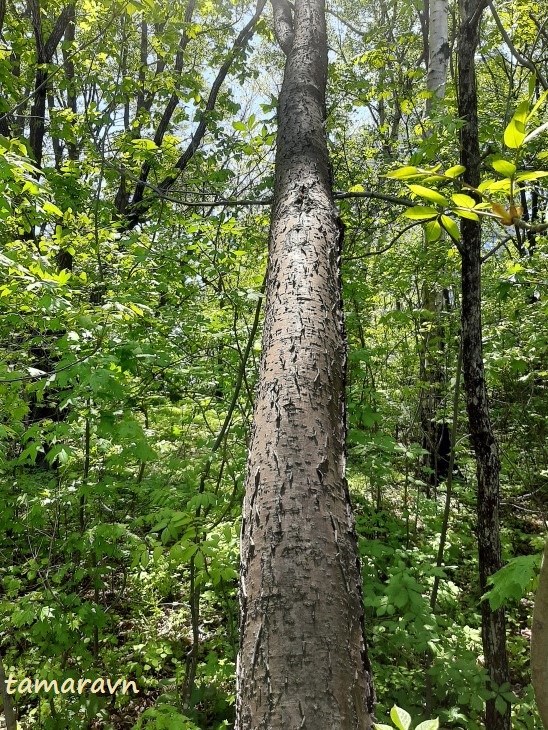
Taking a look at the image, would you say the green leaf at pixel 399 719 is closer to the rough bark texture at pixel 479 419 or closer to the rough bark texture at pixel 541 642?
the rough bark texture at pixel 541 642

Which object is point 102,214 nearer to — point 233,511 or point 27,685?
point 233,511

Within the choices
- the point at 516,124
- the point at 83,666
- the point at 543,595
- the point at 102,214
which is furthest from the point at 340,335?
the point at 102,214

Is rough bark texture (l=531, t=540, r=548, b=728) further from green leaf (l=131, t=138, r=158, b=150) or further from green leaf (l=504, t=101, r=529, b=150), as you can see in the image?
Answer: green leaf (l=131, t=138, r=158, b=150)

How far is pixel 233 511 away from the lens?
2854 millimetres

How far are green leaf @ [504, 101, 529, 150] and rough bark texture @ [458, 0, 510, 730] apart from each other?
2.04 meters

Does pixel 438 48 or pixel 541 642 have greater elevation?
pixel 438 48

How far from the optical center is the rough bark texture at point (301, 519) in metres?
0.73

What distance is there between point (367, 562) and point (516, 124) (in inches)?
117

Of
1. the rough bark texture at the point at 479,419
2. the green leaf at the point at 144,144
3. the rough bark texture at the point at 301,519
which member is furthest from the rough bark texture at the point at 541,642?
the green leaf at the point at 144,144

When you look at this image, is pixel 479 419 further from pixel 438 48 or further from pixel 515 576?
pixel 438 48

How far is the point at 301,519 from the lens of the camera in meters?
0.90

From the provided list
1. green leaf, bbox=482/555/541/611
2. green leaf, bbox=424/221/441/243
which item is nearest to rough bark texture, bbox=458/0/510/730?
green leaf, bbox=482/555/541/611

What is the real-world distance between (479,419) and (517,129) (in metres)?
2.15

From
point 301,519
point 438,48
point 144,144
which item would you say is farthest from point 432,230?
point 438,48
